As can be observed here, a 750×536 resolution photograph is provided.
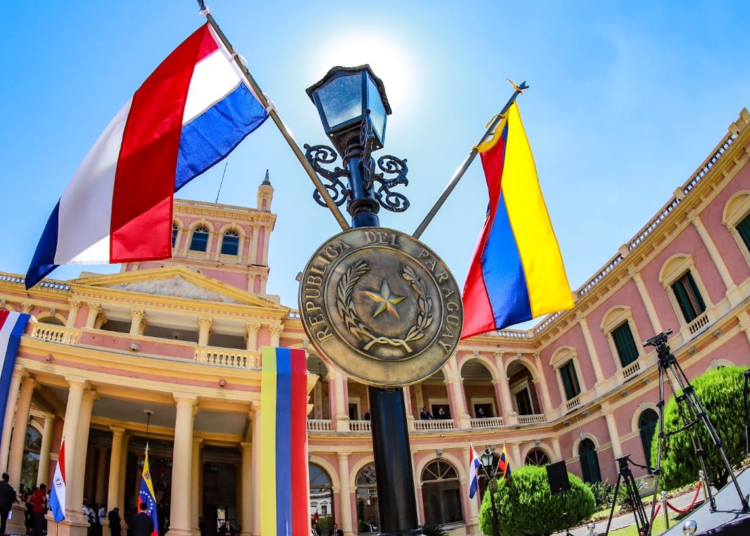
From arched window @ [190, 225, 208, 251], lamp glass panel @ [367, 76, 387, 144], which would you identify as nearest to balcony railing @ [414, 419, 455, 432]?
arched window @ [190, 225, 208, 251]

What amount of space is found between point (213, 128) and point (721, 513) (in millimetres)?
4068

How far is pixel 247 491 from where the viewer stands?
15.9m

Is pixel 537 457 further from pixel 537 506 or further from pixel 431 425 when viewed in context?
pixel 537 506

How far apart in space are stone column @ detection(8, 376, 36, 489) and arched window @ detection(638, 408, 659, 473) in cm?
2088

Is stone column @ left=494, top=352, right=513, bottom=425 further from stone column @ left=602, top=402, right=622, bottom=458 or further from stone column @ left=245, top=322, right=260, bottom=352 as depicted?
stone column @ left=245, top=322, right=260, bottom=352

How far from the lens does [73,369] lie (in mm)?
13578

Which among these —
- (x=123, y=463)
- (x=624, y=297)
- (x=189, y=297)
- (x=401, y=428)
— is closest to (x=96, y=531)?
(x=123, y=463)

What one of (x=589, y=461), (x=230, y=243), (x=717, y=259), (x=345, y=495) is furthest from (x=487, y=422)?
(x=230, y=243)

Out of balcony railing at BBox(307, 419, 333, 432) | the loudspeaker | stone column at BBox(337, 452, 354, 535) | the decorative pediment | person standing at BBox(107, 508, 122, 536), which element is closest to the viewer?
the loudspeaker

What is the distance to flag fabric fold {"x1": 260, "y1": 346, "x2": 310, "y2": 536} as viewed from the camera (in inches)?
466

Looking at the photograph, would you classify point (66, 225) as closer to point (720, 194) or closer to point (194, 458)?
point (194, 458)

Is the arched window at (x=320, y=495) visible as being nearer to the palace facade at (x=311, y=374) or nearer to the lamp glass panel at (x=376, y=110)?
the palace facade at (x=311, y=374)

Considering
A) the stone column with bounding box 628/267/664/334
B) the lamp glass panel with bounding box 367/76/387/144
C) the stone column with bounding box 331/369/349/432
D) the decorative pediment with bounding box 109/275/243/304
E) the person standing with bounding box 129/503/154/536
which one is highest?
the decorative pediment with bounding box 109/275/243/304

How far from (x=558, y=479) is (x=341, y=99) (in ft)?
35.4
